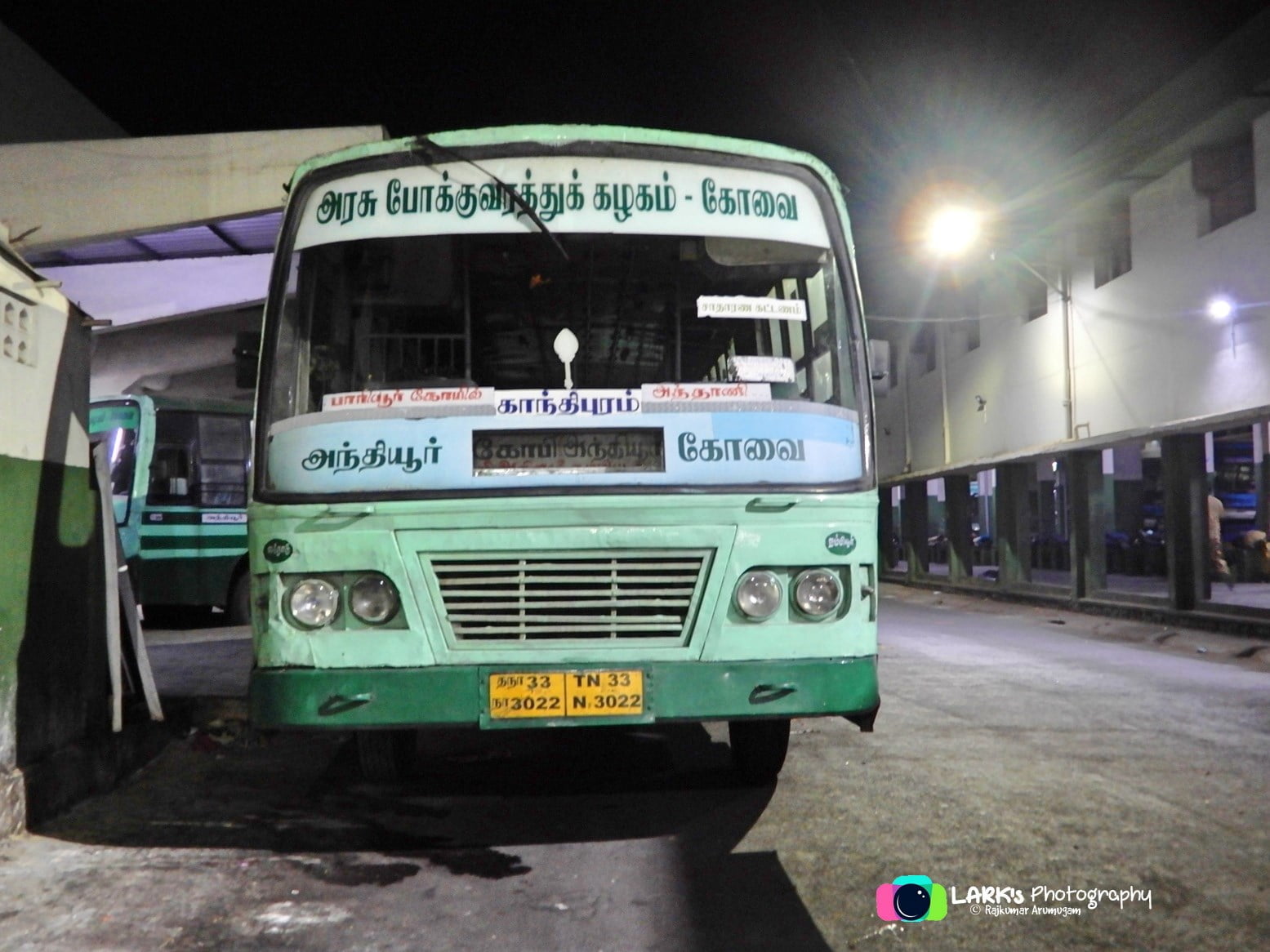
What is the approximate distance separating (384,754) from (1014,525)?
1625 centimetres

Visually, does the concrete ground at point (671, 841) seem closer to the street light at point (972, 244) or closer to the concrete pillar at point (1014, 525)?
the street light at point (972, 244)

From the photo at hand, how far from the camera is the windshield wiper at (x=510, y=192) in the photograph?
481 cm

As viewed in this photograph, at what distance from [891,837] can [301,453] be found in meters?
2.81

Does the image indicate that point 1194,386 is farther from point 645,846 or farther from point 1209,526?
point 645,846

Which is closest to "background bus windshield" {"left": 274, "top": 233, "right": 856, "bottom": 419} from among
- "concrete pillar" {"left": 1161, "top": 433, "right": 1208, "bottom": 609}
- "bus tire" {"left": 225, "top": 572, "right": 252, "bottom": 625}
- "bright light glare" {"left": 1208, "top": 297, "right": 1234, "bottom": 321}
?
"bus tire" {"left": 225, "top": 572, "right": 252, "bottom": 625}

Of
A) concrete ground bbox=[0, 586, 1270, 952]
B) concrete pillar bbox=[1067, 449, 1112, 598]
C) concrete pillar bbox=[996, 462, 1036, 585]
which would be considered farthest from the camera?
concrete pillar bbox=[996, 462, 1036, 585]

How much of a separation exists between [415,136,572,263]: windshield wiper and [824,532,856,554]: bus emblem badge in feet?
5.05

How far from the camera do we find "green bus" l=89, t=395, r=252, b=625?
13.3 meters

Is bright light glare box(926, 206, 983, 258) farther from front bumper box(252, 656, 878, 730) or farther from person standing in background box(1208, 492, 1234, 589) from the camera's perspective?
front bumper box(252, 656, 878, 730)

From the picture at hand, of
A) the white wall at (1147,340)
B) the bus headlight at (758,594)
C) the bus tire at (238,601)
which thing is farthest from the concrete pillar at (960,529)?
the bus headlight at (758,594)

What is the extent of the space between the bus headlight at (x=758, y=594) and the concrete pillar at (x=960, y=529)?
1930 cm

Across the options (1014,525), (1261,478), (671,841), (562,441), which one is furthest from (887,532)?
(562,441)

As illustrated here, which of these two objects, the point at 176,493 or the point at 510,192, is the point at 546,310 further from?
the point at 176,493

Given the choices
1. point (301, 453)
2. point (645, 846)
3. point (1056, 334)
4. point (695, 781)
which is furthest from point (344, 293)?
point (1056, 334)
